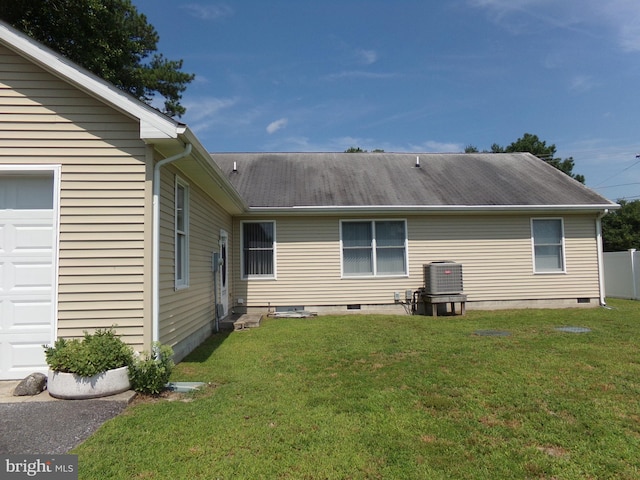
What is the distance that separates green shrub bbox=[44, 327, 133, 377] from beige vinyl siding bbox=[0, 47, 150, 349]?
14.5 inches

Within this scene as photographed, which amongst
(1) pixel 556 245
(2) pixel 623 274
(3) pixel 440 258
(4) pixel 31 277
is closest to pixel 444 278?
(3) pixel 440 258

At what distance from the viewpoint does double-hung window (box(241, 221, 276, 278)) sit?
10.6m

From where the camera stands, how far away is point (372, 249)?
35.3ft

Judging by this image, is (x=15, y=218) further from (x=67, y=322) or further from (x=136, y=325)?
(x=136, y=325)

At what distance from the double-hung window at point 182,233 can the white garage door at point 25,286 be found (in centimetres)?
160

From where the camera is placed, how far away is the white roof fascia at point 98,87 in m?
4.57

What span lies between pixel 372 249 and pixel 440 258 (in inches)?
73.2

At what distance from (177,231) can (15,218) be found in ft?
6.17

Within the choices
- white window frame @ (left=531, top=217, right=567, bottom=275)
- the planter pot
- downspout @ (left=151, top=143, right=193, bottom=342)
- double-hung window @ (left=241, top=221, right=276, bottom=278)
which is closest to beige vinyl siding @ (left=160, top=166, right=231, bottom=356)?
downspout @ (left=151, top=143, right=193, bottom=342)

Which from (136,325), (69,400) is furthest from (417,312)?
(69,400)

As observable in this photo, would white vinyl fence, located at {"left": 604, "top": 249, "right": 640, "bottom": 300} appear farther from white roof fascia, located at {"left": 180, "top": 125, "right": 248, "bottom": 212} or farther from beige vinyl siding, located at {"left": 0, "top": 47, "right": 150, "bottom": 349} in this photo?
beige vinyl siding, located at {"left": 0, "top": 47, "right": 150, "bottom": 349}

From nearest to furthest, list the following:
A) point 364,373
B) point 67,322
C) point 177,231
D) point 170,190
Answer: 1. point 67,322
2. point 364,373
3. point 170,190
4. point 177,231

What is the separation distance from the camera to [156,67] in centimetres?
1644

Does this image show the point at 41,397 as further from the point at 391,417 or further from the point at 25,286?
the point at 391,417
